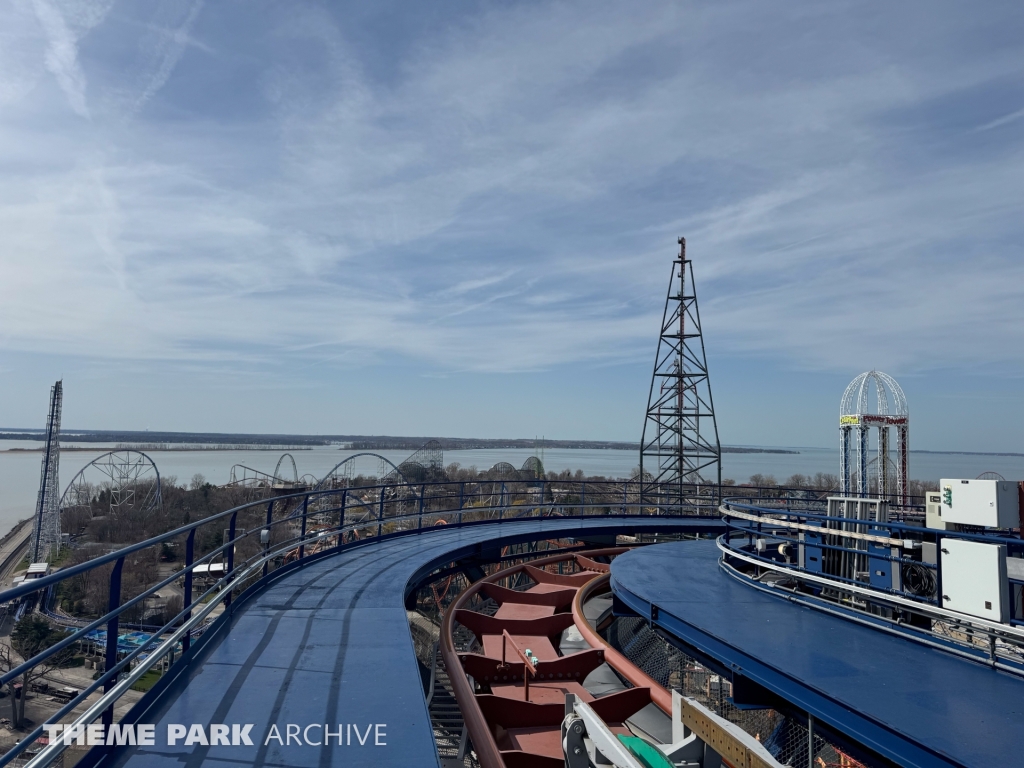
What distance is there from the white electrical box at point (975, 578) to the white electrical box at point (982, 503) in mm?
716

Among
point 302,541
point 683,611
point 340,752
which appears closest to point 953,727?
point 683,611

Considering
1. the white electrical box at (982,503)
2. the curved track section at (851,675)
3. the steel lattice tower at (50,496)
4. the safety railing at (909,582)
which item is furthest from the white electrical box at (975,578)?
the steel lattice tower at (50,496)

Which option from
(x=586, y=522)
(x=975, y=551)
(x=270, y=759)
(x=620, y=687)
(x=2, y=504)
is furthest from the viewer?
(x=2, y=504)

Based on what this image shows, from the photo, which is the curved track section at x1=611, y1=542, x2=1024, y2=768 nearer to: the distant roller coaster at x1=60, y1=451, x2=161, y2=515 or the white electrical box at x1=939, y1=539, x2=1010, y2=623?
the white electrical box at x1=939, y1=539, x2=1010, y2=623

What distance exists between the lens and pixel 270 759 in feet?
10.3

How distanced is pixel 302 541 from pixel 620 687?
4417 millimetres

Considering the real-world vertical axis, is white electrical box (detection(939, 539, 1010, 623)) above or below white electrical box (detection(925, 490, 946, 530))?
below

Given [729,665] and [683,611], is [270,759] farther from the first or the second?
[683,611]

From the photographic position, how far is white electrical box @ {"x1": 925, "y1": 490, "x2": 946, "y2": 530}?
231 inches

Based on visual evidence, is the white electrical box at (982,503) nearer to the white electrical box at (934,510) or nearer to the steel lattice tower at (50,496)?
the white electrical box at (934,510)

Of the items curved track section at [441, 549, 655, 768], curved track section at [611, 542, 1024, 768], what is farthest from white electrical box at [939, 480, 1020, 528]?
curved track section at [441, 549, 655, 768]

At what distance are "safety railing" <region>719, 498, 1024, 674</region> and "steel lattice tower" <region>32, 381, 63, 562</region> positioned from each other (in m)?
39.4

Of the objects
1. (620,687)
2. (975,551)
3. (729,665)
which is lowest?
(620,687)

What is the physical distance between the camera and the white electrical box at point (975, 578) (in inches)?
173
